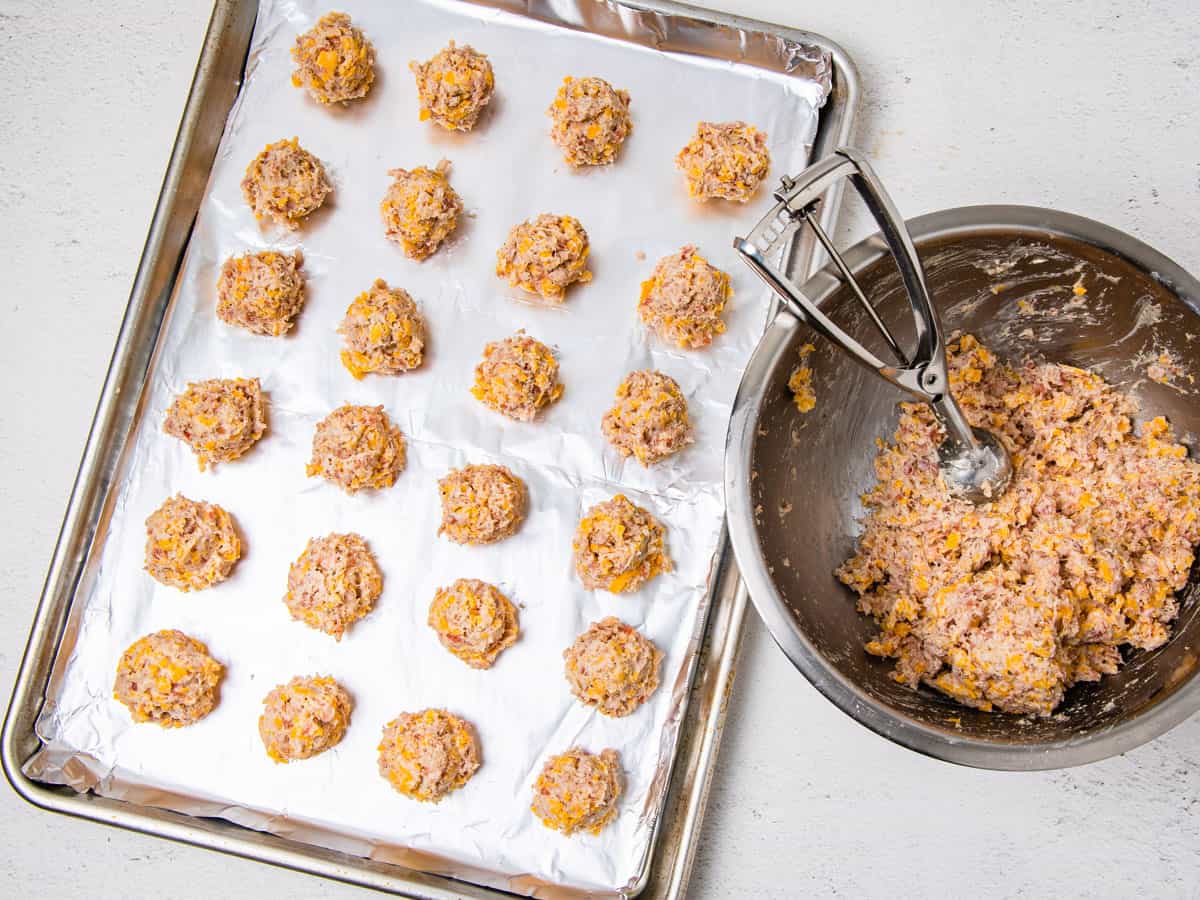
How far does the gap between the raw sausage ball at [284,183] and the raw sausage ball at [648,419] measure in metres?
0.94

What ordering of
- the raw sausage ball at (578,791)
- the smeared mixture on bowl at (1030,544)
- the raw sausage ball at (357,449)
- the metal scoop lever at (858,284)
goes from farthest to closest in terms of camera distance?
1. the raw sausage ball at (357,449)
2. the raw sausage ball at (578,791)
3. the smeared mixture on bowl at (1030,544)
4. the metal scoop lever at (858,284)

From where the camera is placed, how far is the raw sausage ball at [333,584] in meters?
2.38

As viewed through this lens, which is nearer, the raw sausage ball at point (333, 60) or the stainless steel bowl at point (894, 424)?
the stainless steel bowl at point (894, 424)

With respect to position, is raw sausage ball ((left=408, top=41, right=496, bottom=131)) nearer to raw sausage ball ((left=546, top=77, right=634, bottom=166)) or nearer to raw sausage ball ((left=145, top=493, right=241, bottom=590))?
raw sausage ball ((left=546, top=77, right=634, bottom=166))

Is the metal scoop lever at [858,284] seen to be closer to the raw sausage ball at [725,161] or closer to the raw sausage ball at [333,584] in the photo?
the raw sausage ball at [725,161]

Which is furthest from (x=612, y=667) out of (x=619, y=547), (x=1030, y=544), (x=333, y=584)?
(x=1030, y=544)

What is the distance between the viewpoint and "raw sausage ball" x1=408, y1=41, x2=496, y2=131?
8.18ft

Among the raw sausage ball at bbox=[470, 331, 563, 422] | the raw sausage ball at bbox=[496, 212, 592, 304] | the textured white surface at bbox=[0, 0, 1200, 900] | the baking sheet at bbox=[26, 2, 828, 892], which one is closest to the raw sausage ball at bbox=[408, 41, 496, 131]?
the baking sheet at bbox=[26, 2, 828, 892]

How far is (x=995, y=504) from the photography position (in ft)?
7.16

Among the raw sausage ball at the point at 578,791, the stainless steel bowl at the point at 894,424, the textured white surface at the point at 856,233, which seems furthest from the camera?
the textured white surface at the point at 856,233

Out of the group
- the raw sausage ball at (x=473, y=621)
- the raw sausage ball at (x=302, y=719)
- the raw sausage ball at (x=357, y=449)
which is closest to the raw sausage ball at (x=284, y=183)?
the raw sausage ball at (x=357, y=449)

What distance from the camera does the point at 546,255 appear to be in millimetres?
2430

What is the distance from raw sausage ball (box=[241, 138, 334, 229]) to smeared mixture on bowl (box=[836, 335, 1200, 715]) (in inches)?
62.3

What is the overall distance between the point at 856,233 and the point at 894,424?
58 centimetres
